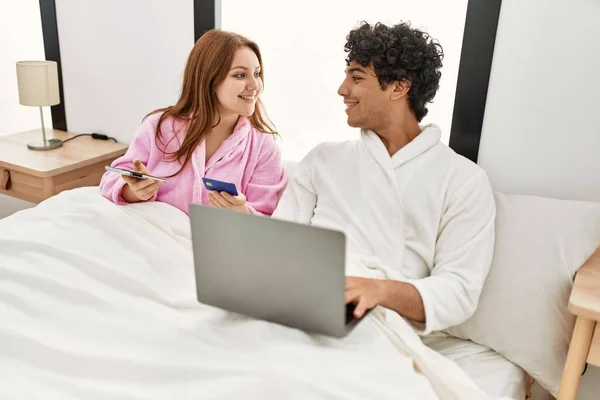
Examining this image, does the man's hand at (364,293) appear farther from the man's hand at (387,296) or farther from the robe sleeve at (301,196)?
the robe sleeve at (301,196)

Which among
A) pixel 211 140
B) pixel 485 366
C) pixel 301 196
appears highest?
pixel 211 140

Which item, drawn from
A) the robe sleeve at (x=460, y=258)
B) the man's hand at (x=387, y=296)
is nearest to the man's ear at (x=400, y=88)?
the robe sleeve at (x=460, y=258)

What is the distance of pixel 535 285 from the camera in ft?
4.54

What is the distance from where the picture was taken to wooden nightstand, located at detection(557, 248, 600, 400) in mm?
1163

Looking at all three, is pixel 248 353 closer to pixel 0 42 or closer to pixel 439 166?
pixel 439 166

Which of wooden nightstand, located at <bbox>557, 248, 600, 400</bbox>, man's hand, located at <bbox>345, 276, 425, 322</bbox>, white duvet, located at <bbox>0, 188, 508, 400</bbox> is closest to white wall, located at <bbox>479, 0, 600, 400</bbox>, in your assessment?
wooden nightstand, located at <bbox>557, 248, 600, 400</bbox>

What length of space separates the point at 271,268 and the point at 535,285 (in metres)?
0.72

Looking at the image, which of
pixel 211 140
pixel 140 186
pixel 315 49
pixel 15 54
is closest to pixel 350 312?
pixel 140 186

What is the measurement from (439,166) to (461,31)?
1.88ft

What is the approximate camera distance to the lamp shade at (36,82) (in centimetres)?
226

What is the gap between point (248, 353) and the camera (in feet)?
3.46

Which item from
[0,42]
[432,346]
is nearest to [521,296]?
[432,346]

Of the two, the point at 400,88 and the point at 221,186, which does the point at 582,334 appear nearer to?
the point at 400,88

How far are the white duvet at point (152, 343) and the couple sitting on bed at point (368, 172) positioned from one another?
17 centimetres
